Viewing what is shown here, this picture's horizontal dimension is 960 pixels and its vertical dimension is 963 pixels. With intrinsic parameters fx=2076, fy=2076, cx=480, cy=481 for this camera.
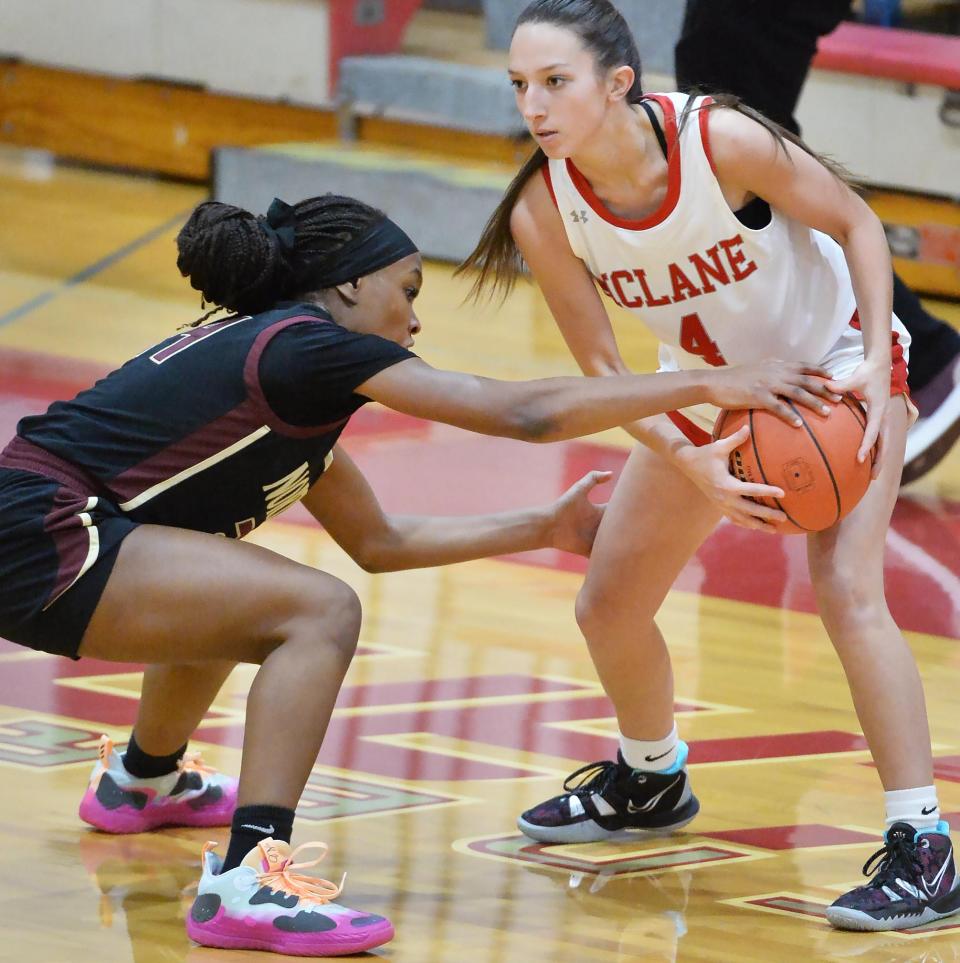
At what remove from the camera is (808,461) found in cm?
317

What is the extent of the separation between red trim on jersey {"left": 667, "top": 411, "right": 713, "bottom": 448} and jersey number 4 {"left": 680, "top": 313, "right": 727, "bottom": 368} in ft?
0.37

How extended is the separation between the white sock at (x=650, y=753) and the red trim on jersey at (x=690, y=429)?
1.87 feet

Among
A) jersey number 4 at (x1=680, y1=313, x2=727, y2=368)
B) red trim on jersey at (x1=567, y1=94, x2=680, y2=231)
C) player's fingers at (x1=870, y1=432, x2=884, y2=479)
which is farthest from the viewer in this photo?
jersey number 4 at (x1=680, y1=313, x2=727, y2=368)

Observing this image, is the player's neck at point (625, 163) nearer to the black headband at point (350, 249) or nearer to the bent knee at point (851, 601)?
the black headband at point (350, 249)

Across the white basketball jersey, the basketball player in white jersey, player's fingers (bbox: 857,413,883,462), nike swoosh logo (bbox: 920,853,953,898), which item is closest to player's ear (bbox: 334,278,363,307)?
the basketball player in white jersey

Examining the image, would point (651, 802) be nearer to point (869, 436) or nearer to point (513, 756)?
point (513, 756)

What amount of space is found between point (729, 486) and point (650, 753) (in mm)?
712

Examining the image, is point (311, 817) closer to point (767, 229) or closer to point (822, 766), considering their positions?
point (822, 766)

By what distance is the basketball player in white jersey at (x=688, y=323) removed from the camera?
3.28 m

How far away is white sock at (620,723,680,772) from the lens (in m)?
3.75

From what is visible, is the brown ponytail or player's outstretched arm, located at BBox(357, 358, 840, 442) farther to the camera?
the brown ponytail

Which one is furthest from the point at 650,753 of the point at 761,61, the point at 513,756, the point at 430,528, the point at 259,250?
the point at 761,61

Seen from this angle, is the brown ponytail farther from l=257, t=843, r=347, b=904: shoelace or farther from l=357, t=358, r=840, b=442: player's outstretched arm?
l=257, t=843, r=347, b=904: shoelace

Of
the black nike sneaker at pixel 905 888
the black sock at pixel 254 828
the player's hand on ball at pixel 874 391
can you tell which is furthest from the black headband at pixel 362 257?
the black nike sneaker at pixel 905 888
